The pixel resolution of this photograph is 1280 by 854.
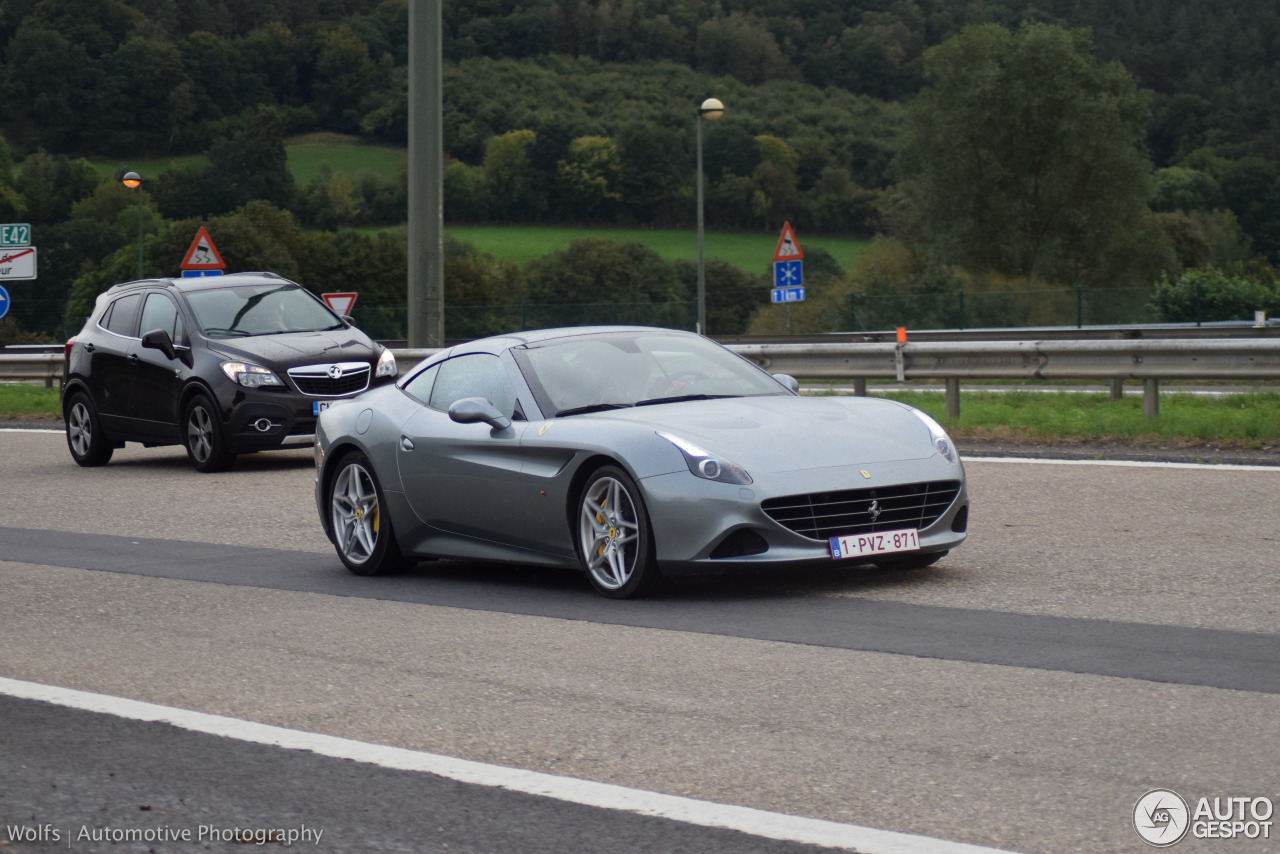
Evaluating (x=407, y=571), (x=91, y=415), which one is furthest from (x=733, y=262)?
(x=407, y=571)

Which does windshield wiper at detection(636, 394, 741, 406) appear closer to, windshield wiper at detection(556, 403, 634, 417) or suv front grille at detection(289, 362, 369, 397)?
windshield wiper at detection(556, 403, 634, 417)

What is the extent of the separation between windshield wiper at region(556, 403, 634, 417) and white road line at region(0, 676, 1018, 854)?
2.91 metres

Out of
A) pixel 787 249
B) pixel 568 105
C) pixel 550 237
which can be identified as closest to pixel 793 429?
pixel 787 249

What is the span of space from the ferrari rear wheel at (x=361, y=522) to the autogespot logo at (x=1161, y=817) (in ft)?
17.7

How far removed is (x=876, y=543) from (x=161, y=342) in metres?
10.1

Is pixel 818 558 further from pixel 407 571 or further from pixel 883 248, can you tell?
pixel 883 248

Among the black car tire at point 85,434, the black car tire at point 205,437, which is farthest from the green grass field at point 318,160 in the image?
the black car tire at point 205,437

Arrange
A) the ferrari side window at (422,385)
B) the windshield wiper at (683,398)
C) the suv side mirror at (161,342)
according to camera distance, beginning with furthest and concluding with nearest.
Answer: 1. the suv side mirror at (161,342)
2. the ferrari side window at (422,385)
3. the windshield wiper at (683,398)

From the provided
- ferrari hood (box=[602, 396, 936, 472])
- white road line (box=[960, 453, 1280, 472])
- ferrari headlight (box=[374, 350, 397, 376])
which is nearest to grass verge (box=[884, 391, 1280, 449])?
white road line (box=[960, 453, 1280, 472])

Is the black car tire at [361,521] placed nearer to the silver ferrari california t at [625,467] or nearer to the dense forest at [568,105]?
the silver ferrari california t at [625,467]

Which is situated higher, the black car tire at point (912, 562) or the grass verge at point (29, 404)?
the grass verge at point (29, 404)

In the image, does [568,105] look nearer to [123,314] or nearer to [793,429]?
[123,314]

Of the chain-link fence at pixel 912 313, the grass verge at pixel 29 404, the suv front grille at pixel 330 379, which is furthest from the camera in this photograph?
the chain-link fence at pixel 912 313

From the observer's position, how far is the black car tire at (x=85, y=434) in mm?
→ 16359
